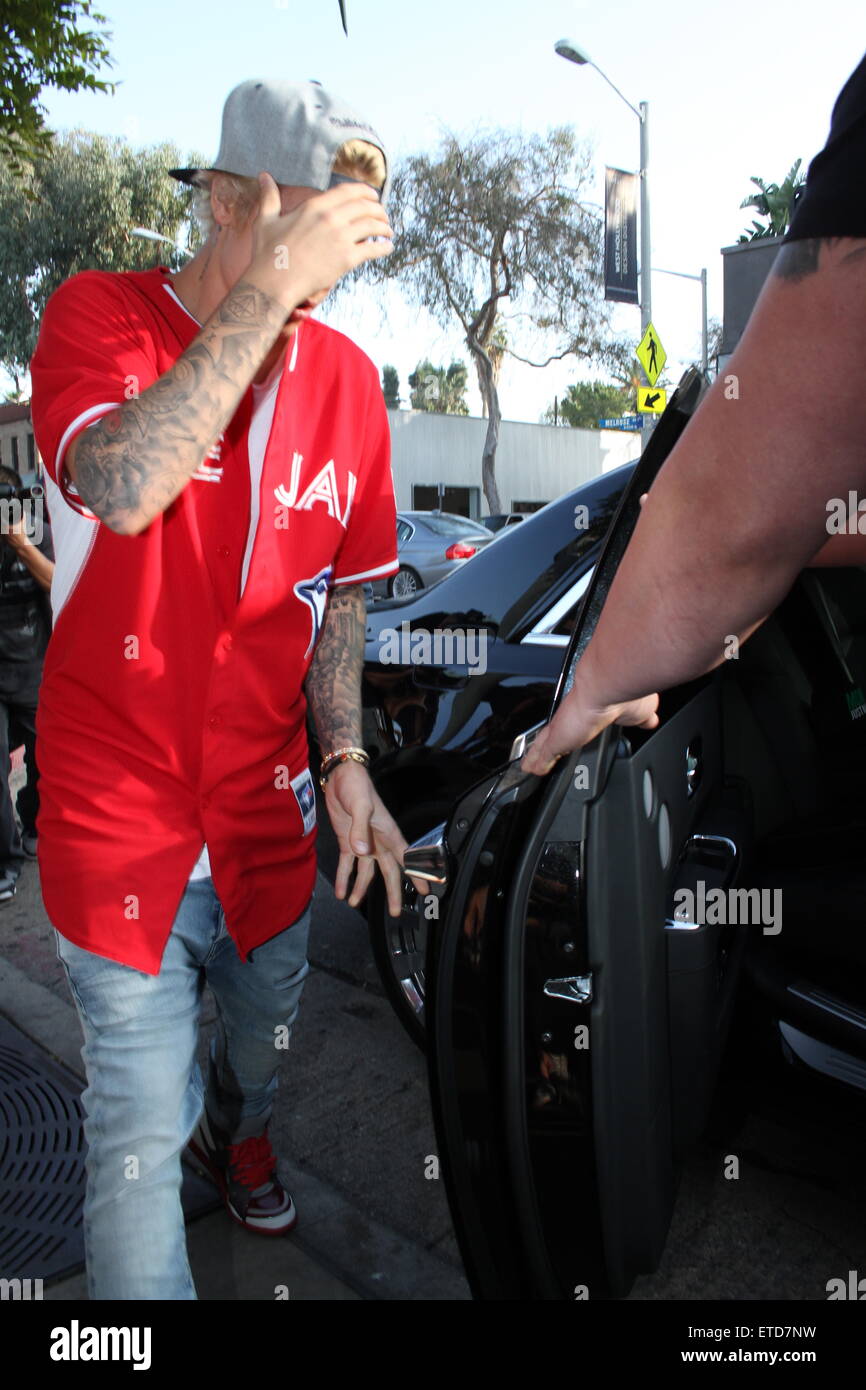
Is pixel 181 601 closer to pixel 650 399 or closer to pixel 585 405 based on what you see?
pixel 650 399

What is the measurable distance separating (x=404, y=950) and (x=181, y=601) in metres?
1.65

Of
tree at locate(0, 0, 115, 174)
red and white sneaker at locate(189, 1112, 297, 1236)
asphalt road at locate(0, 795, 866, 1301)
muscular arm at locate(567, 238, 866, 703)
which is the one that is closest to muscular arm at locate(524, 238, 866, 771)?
muscular arm at locate(567, 238, 866, 703)

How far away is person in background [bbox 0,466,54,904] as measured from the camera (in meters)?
4.39

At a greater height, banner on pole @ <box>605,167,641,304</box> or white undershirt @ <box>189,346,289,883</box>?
banner on pole @ <box>605,167,641,304</box>

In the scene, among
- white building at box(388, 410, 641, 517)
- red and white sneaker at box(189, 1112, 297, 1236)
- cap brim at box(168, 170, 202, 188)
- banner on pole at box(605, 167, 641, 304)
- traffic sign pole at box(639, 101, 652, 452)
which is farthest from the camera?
white building at box(388, 410, 641, 517)

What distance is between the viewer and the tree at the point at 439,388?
186 ft

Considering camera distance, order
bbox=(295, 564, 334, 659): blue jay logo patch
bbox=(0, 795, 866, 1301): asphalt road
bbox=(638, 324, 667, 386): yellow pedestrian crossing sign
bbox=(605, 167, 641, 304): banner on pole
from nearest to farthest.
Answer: bbox=(295, 564, 334, 659): blue jay logo patch
bbox=(0, 795, 866, 1301): asphalt road
bbox=(638, 324, 667, 386): yellow pedestrian crossing sign
bbox=(605, 167, 641, 304): banner on pole

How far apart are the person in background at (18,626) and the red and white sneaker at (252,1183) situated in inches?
95.1

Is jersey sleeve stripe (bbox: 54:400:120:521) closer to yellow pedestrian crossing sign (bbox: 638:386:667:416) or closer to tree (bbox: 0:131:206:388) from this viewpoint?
yellow pedestrian crossing sign (bbox: 638:386:667:416)

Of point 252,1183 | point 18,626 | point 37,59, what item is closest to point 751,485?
point 252,1183

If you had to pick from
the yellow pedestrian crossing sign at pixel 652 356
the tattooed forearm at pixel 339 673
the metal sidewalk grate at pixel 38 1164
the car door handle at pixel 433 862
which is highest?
the yellow pedestrian crossing sign at pixel 652 356

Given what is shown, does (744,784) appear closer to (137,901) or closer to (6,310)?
(137,901)

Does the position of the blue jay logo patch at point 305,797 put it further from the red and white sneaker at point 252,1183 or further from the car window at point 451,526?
the car window at point 451,526

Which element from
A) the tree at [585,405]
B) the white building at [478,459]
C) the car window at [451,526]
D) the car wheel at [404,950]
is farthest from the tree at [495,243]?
the tree at [585,405]
